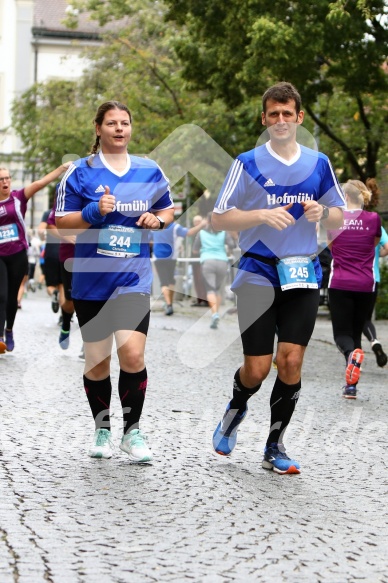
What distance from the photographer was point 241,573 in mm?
4234

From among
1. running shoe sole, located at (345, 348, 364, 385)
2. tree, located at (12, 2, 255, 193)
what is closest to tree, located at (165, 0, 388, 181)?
tree, located at (12, 2, 255, 193)

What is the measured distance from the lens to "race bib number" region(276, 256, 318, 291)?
614cm

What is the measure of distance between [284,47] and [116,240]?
40.3 feet

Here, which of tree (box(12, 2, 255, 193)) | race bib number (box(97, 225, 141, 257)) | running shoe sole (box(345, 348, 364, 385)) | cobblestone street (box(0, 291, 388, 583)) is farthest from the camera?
tree (box(12, 2, 255, 193))

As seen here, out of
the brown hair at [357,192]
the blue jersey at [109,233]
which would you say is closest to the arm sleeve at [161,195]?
the blue jersey at [109,233]

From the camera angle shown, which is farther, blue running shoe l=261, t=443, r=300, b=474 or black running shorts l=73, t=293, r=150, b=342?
black running shorts l=73, t=293, r=150, b=342

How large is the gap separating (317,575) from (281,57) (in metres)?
14.7

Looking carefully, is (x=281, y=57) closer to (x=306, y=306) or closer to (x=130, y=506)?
(x=306, y=306)

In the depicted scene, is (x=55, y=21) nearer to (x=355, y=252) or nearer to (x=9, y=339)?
(x=9, y=339)

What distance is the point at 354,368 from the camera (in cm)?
1014

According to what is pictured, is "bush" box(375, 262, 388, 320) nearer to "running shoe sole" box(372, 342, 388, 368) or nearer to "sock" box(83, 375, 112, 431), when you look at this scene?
"running shoe sole" box(372, 342, 388, 368)

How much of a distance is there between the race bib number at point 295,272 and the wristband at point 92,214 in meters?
0.93

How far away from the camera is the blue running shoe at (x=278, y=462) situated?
632 centimetres

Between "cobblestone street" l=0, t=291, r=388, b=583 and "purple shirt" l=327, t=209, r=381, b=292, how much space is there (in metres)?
1.10
